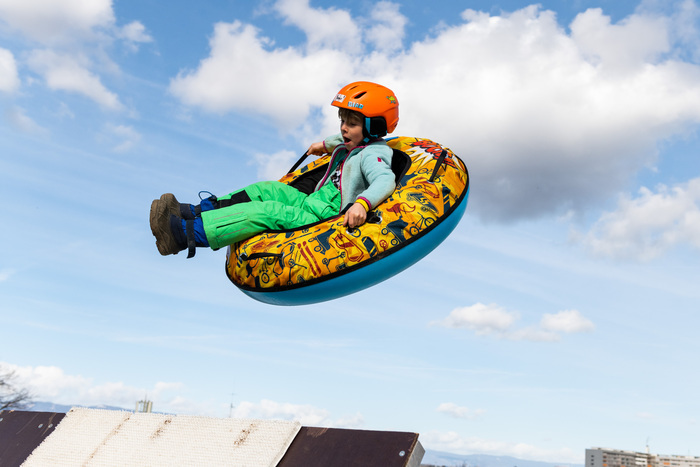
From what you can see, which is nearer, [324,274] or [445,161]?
[324,274]

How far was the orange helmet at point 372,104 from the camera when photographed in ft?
13.7

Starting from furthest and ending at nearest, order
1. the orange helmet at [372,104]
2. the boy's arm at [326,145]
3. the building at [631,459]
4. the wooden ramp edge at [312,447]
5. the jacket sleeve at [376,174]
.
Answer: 1. the building at [631,459]
2. the boy's arm at [326,145]
3. the orange helmet at [372,104]
4. the jacket sleeve at [376,174]
5. the wooden ramp edge at [312,447]

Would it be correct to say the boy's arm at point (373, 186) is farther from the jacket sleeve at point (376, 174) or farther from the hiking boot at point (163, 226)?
the hiking boot at point (163, 226)

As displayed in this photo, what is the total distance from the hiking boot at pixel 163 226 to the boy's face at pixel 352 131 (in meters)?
1.24

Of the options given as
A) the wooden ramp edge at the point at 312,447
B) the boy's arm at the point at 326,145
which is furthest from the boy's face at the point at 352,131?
the wooden ramp edge at the point at 312,447

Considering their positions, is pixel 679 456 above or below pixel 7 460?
above

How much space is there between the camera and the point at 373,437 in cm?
350

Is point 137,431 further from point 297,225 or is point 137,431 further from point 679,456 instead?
point 679,456

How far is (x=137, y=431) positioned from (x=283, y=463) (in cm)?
117

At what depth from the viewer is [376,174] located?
400cm

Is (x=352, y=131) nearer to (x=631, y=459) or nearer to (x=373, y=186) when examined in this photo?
(x=373, y=186)

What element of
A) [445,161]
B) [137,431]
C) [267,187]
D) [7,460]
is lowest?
[7,460]

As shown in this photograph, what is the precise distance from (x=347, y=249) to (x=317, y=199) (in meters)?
0.63

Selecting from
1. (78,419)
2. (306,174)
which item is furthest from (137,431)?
(306,174)
